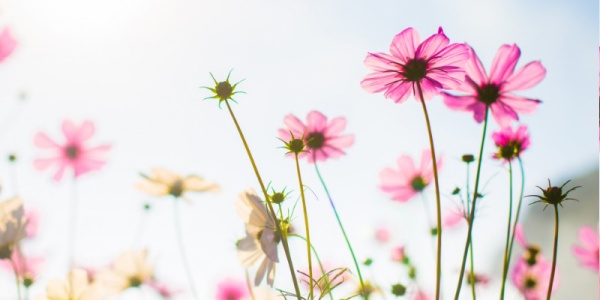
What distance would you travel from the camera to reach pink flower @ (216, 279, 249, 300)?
1.24m

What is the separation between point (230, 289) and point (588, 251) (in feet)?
2.76

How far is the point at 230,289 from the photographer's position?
126 cm

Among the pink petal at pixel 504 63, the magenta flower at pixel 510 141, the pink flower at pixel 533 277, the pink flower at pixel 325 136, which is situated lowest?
the pink flower at pixel 533 277

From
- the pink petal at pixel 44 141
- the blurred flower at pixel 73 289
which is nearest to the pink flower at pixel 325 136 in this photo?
the blurred flower at pixel 73 289

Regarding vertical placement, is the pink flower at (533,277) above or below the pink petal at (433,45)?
below

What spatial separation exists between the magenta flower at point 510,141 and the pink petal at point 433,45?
0.66 ft

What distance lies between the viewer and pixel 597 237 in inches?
46.2

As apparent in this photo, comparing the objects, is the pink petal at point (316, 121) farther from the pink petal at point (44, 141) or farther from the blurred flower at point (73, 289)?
the pink petal at point (44, 141)

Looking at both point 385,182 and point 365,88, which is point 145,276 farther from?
point 365,88

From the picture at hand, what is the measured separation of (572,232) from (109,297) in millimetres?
2693

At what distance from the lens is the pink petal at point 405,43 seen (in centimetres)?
64

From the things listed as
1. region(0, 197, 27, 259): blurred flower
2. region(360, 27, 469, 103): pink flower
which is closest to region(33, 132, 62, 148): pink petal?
region(0, 197, 27, 259): blurred flower

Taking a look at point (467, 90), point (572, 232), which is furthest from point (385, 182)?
point (572, 232)

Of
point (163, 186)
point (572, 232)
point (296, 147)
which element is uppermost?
point (163, 186)
